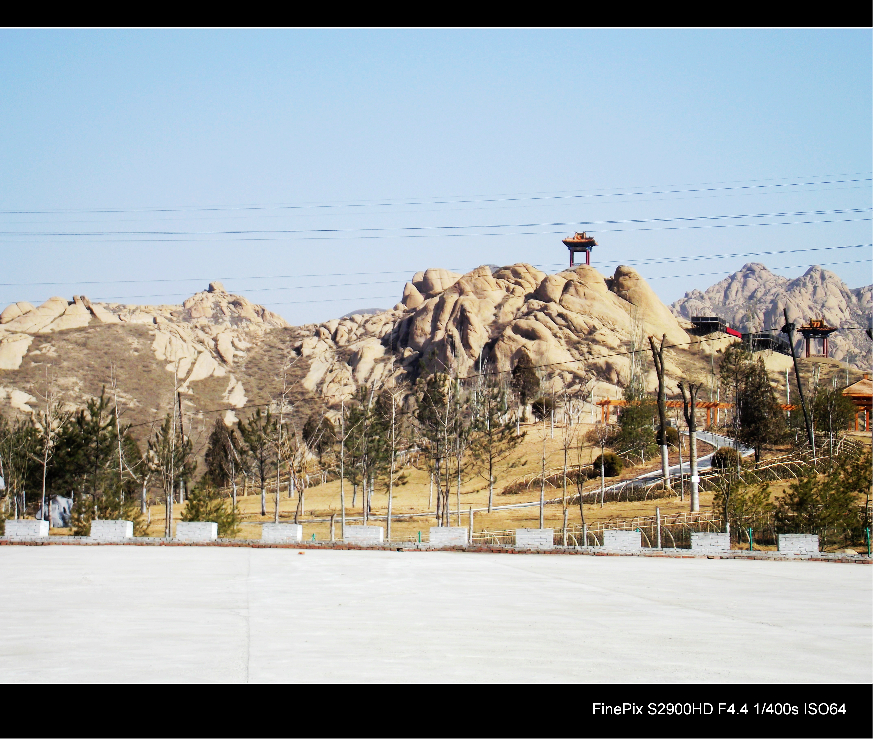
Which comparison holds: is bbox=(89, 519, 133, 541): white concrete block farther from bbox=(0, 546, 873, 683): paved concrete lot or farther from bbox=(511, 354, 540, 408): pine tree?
bbox=(511, 354, 540, 408): pine tree

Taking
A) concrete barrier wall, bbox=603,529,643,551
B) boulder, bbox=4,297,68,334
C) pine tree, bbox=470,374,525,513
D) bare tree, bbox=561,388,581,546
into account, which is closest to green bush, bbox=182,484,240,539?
bare tree, bbox=561,388,581,546

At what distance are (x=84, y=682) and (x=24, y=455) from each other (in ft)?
223

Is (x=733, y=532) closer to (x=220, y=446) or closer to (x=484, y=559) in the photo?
(x=484, y=559)

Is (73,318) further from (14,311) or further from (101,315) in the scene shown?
(14,311)


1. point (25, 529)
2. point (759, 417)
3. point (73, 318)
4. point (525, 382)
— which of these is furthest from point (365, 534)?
point (73, 318)

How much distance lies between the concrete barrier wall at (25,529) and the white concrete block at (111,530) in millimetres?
2092

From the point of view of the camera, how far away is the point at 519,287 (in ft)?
591

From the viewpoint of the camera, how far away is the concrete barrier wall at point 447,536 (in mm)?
40125

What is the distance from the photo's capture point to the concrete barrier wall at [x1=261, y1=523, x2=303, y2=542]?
4022 cm

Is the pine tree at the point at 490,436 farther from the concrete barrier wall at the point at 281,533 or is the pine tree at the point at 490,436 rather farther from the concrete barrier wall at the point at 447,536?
the concrete barrier wall at the point at 281,533

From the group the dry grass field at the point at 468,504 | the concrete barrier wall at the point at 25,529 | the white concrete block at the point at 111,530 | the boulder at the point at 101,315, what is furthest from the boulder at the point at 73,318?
the white concrete block at the point at 111,530

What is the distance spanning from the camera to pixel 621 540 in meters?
37.4

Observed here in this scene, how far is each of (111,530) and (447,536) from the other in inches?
590

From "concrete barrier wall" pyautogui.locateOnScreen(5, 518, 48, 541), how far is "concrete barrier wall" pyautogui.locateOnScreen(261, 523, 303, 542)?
9.90m
